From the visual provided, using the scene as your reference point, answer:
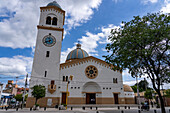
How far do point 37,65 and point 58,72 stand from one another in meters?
5.21

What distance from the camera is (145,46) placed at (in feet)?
47.7

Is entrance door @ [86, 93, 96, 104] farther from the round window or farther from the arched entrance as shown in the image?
the round window

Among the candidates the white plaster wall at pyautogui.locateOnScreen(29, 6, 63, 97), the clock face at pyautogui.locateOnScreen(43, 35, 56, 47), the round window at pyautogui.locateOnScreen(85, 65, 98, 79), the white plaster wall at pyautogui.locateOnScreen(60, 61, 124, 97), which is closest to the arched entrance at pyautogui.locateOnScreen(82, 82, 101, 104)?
the white plaster wall at pyautogui.locateOnScreen(60, 61, 124, 97)

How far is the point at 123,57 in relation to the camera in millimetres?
14812

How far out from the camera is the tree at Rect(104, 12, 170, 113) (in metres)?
13.2

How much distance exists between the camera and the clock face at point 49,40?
31.4 meters

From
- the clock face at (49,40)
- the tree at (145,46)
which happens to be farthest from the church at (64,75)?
the tree at (145,46)

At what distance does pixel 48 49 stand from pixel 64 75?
303 inches

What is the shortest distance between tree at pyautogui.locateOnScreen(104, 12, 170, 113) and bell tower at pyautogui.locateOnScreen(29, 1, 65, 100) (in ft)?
58.5

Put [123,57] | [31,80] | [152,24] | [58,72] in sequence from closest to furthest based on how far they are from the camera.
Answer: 1. [152,24]
2. [123,57]
3. [31,80]
4. [58,72]

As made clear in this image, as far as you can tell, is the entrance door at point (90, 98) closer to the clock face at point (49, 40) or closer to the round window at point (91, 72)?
the round window at point (91, 72)

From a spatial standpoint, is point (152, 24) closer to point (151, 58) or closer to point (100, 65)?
point (151, 58)

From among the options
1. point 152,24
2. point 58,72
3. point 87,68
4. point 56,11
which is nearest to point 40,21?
point 56,11

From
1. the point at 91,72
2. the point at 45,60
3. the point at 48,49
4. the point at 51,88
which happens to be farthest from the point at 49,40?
the point at 91,72
